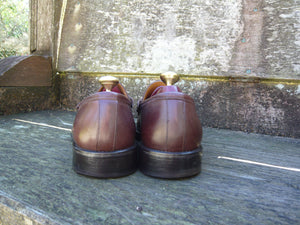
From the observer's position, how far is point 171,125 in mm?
724

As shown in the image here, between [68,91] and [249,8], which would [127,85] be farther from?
[249,8]

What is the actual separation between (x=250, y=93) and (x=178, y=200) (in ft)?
3.99

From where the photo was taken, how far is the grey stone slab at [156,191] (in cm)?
52

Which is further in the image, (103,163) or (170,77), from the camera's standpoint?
(170,77)

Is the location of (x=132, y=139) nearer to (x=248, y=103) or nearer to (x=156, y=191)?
(x=156, y=191)

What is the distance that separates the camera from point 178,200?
1.97ft

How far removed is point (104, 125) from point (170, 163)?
0.84ft

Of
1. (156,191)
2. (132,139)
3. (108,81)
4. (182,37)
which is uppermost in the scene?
(182,37)

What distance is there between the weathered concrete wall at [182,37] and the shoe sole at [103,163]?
3.80 ft

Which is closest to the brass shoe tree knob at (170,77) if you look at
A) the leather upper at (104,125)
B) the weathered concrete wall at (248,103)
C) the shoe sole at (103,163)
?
the leather upper at (104,125)

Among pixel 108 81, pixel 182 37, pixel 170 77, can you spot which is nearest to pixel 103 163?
pixel 108 81

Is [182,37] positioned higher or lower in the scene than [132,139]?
higher

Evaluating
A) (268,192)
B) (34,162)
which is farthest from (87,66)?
(268,192)

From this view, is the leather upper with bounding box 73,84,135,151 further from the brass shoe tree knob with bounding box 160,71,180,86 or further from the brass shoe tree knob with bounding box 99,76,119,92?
the brass shoe tree knob with bounding box 160,71,180,86
